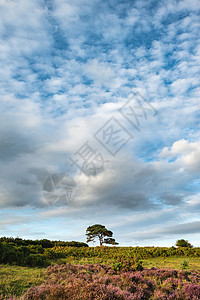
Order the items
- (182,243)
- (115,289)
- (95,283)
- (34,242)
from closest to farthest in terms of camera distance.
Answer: (115,289), (95,283), (34,242), (182,243)

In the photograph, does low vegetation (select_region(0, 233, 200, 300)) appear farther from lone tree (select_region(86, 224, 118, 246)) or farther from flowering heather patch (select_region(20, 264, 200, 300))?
lone tree (select_region(86, 224, 118, 246))

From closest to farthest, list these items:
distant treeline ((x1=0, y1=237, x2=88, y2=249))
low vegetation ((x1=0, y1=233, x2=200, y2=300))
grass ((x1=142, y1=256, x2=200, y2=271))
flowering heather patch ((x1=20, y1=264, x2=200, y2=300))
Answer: flowering heather patch ((x1=20, y1=264, x2=200, y2=300)), low vegetation ((x1=0, y1=233, x2=200, y2=300)), grass ((x1=142, y1=256, x2=200, y2=271)), distant treeline ((x1=0, y1=237, x2=88, y2=249))

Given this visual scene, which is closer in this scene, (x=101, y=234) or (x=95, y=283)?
(x=95, y=283)

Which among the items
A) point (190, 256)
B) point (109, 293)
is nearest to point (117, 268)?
point (109, 293)

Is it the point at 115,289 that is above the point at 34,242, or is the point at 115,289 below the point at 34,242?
below

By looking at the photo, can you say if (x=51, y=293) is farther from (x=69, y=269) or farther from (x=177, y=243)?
(x=177, y=243)

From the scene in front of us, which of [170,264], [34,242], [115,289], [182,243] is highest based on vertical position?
[34,242]

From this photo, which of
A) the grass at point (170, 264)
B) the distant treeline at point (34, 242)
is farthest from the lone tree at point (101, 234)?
the grass at point (170, 264)

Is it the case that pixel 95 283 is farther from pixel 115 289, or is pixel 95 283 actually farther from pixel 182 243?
pixel 182 243

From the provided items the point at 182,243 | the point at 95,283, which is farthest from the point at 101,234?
the point at 95,283

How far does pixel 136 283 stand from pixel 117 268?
2755 millimetres

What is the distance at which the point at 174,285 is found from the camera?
9891 millimetres

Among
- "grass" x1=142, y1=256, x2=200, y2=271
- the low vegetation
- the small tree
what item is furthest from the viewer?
the small tree

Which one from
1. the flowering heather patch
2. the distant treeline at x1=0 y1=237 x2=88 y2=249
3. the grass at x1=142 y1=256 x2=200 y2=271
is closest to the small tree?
the grass at x1=142 y1=256 x2=200 y2=271
